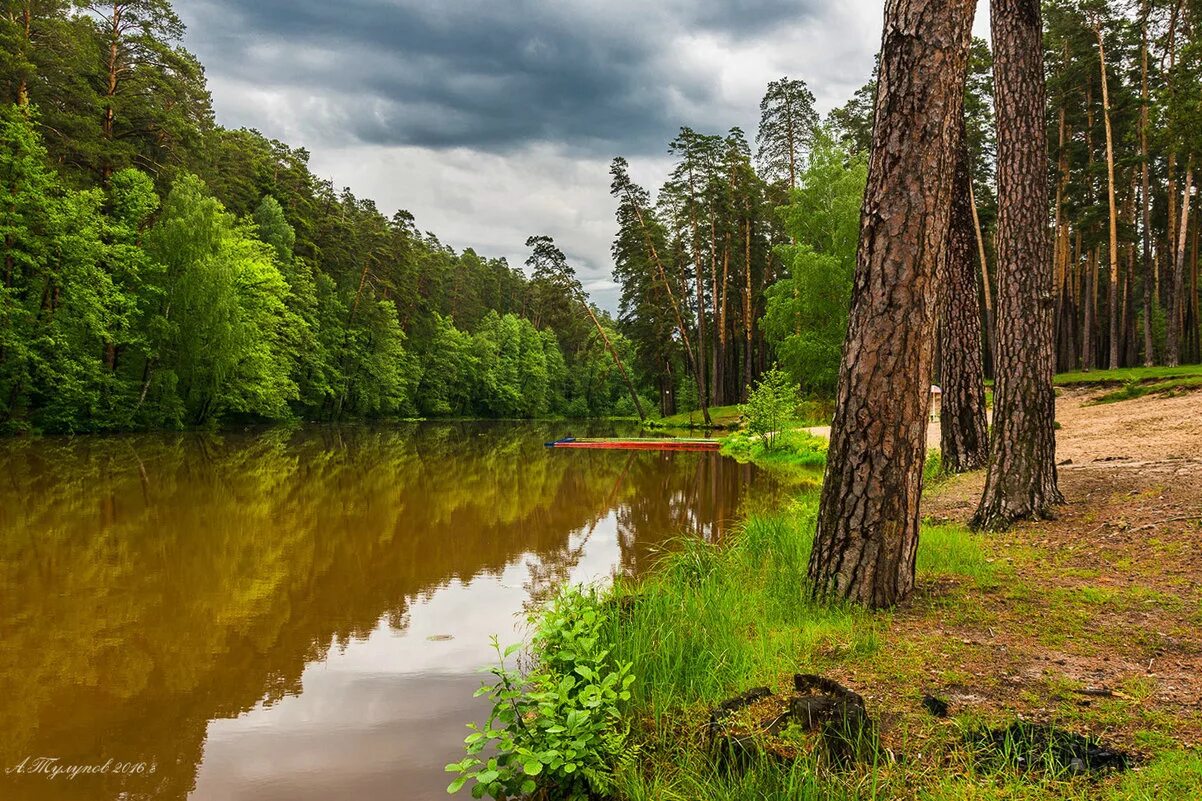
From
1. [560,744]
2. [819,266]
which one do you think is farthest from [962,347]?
[819,266]

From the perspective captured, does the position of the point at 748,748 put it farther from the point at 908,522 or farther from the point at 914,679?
the point at 908,522

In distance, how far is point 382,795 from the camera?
3.28 metres

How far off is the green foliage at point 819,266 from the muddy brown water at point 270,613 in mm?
14645

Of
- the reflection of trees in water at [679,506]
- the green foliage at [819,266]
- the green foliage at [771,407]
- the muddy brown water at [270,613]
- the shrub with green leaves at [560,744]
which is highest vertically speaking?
the green foliage at [819,266]

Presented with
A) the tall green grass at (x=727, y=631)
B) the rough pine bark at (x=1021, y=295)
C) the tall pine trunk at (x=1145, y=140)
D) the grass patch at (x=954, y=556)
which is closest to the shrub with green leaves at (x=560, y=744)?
the tall green grass at (x=727, y=631)

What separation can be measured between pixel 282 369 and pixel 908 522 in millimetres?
37749

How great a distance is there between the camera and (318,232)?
158ft

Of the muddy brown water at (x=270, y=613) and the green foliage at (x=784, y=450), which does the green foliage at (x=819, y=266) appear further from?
the muddy brown water at (x=270, y=613)

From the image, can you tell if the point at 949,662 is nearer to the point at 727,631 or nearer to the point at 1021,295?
the point at 727,631

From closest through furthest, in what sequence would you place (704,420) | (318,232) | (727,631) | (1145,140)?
(727,631) → (1145,140) → (704,420) → (318,232)

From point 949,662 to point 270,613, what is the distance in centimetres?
557

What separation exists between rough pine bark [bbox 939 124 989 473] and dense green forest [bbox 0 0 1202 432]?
25.5ft

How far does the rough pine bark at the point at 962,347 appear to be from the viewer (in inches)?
399

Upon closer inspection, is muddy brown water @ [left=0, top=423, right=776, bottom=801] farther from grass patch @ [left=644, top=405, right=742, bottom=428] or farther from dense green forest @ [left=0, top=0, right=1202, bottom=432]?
grass patch @ [left=644, top=405, right=742, bottom=428]
